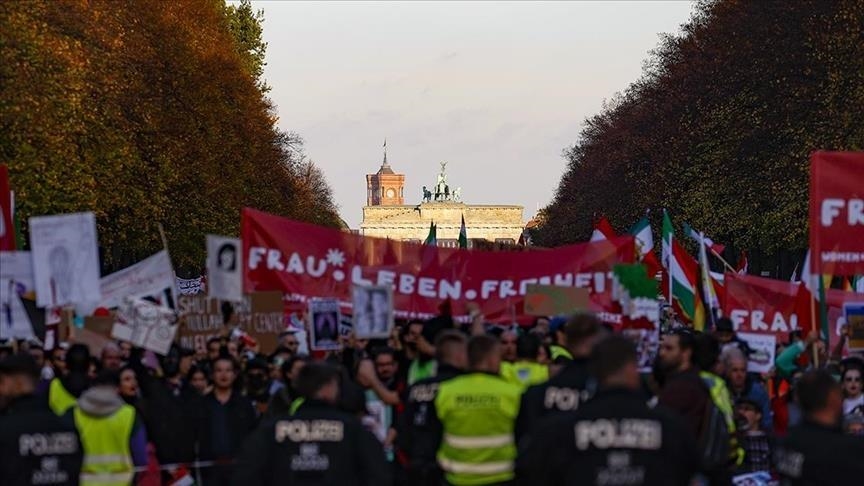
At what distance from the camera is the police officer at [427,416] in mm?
10883

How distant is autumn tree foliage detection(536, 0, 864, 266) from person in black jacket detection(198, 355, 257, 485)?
2942 cm

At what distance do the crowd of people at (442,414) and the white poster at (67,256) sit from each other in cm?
53

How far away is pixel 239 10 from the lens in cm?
8406

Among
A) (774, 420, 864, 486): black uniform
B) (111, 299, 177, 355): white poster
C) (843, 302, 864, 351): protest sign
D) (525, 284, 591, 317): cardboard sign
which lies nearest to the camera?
(774, 420, 864, 486): black uniform

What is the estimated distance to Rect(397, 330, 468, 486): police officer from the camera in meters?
10.9

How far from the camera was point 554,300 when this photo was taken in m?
16.2

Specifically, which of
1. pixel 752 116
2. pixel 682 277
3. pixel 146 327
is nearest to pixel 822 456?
pixel 146 327

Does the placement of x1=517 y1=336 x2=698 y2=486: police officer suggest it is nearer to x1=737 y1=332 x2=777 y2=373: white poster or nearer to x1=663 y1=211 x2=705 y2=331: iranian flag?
x1=737 y1=332 x2=777 y2=373: white poster

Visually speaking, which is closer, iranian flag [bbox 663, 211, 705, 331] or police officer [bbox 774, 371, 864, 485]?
police officer [bbox 774, 371, 864, 485]

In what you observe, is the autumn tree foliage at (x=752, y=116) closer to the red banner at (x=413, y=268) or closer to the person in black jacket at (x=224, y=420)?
the red banner at (x=413, y=268)

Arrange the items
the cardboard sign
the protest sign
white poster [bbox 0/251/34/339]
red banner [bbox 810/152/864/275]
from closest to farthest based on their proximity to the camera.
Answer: white poster [bbox 0/251/34/339]
red banner [bbox 810/152/864/275]
the protest sign
the cardboard sign

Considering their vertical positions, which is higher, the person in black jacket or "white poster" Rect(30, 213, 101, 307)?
"white poster" Rect(30, 213, 101, 307)

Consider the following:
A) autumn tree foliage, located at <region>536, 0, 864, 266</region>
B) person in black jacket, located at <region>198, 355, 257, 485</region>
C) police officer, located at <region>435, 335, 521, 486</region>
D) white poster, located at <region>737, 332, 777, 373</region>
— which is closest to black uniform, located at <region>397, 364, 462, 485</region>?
Result: police officer, located at <region>435, 335, 521, 486</region>

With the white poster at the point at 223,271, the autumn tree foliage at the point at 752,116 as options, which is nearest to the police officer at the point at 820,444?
the white poster at the point at 223,271
